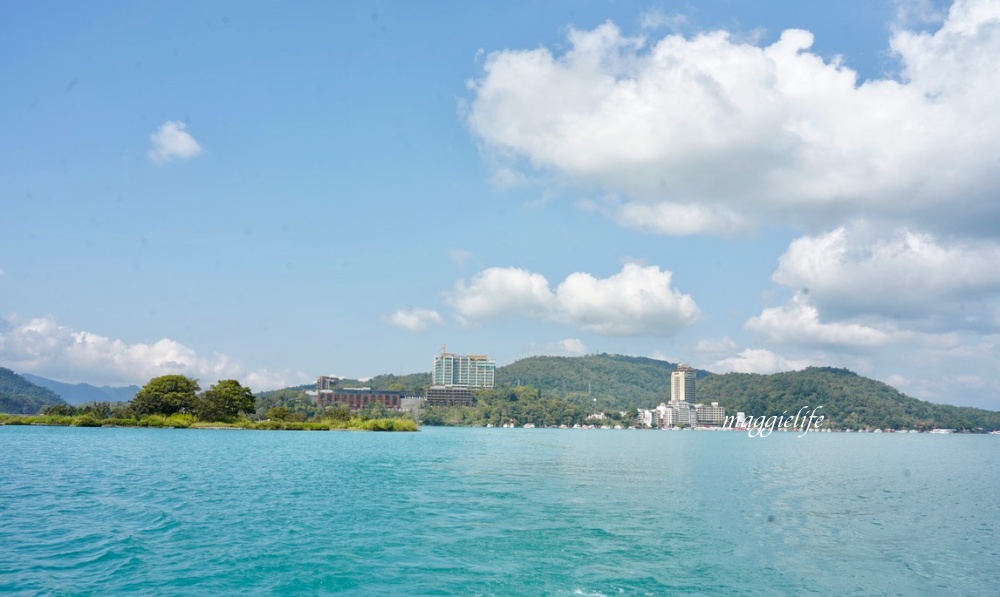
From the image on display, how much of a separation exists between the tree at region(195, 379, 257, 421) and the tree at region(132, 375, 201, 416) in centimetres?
217

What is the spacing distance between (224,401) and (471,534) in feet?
392

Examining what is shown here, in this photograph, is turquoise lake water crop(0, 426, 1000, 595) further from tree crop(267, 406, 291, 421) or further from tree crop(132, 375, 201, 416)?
tree crop(267, 406, 291, 421)

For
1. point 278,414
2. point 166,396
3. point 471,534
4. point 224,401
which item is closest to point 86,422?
point 166,396

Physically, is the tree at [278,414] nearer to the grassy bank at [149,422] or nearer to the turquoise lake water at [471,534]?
the grassy bank at [149,422]

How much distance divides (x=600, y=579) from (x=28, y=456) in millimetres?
53265

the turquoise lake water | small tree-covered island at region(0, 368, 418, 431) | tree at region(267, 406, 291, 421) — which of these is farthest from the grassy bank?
the turquoise lake water

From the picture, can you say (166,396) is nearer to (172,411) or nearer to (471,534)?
(172,411)

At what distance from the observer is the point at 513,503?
109ft

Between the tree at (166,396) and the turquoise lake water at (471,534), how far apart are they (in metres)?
79.1

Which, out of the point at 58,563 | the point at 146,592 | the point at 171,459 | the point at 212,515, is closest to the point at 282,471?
the point at 171,459

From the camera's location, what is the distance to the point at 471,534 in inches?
969

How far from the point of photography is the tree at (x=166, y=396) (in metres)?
121

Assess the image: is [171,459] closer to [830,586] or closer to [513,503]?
[513,503]

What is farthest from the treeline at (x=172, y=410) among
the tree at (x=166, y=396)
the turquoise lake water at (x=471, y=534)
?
the turquoise lake water at (x=471, y=534)
